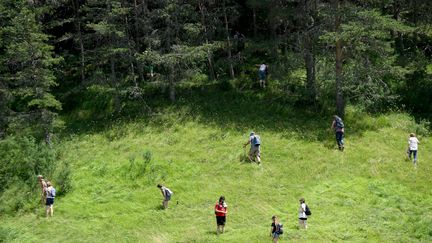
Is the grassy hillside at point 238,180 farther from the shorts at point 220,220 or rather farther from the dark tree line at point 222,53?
the dark tree line at point 222,53

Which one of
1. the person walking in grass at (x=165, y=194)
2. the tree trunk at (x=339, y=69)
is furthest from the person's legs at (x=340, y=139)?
the person walking in grass at (x=165, y=194)

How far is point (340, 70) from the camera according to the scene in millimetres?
28953

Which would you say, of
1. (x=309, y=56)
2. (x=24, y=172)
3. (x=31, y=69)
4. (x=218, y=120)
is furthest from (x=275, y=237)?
(x=31, y=69)

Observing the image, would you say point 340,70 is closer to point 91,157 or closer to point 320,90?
point 320,90

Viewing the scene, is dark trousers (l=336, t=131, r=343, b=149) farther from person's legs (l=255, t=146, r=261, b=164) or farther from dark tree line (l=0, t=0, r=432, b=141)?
person's legs (l=255, t=146, r=261, b=164)

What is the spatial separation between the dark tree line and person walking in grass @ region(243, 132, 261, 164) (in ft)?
22.6

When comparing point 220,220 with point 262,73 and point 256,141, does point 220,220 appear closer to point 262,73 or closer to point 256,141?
point 256,141

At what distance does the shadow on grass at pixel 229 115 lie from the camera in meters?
28.7

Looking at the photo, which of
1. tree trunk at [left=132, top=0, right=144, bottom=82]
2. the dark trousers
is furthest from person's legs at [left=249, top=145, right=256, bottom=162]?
tree trunk at [left=132, top=0, right=144, bottom=82]

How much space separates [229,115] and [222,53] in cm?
967

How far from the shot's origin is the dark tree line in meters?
27.8

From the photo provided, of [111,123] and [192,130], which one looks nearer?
[192,130]

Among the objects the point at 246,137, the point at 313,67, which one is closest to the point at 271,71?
the point at 313,67

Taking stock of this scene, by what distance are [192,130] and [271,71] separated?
24.6 ft
